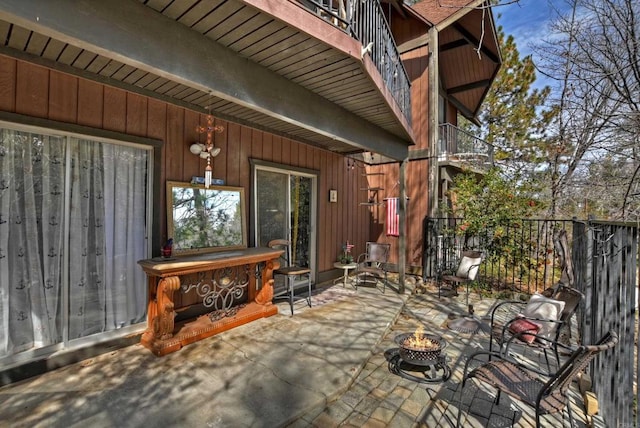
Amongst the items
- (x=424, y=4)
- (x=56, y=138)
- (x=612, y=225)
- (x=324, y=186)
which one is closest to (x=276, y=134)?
(x=324, y=186)

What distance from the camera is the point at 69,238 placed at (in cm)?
280

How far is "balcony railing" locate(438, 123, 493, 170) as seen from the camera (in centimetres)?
737

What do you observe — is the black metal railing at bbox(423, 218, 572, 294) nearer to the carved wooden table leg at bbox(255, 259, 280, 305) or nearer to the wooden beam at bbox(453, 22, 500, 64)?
the carved wooden table leg at bbox(255, 259, 280, 305)

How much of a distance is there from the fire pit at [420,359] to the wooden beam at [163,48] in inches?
92.2

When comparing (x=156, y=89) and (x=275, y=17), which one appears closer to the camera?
(x=275, y=17)

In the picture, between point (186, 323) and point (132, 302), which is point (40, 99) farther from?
point (186, 323)

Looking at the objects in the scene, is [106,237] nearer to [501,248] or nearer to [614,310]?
[614,310]

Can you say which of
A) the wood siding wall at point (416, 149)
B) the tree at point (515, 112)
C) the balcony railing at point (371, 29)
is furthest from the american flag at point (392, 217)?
the tree at point (515, 112)

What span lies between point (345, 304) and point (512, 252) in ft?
11.5

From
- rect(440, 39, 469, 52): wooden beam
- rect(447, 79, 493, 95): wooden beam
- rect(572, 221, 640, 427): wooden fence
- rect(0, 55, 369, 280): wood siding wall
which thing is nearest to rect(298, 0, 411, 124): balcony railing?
rect(0, 55, 369, 280): wood siding wall

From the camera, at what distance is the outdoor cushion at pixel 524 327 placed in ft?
9.02

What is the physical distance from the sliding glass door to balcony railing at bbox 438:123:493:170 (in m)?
3.52

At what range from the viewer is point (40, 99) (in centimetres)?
261

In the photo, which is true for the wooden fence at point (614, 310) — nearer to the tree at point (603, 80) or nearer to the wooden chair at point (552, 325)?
the wooden chair at point (552, 325)
